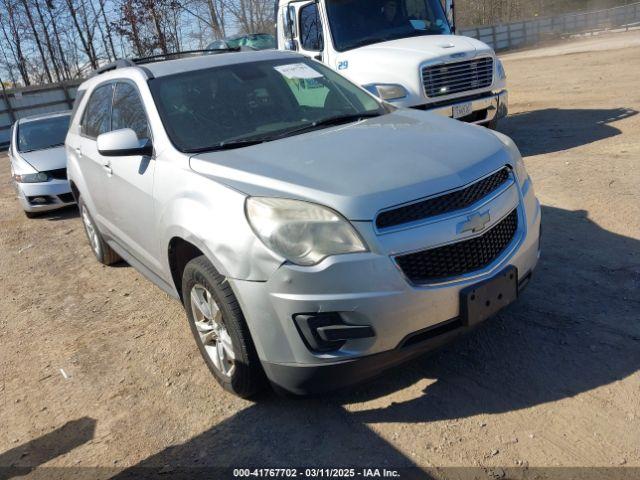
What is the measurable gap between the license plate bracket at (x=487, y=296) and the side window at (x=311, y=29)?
6334 millimetres

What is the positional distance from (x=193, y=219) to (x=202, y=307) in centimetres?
52

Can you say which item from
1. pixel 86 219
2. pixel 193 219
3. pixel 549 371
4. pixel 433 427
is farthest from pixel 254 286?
pixel 86 219

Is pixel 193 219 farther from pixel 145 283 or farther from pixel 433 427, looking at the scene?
pixel 145 283

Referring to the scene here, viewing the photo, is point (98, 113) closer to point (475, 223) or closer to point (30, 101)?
point (475, 223)

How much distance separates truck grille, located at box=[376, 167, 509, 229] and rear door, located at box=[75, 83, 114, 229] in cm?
260

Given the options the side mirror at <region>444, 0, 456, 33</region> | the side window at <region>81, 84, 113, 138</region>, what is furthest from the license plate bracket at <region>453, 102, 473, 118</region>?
the side window at <region>81, 84, 113, 138</region>

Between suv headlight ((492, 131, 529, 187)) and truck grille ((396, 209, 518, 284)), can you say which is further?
suv headlight ((492, 131, 529, 187))

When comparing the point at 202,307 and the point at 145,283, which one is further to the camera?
the point at 145,283

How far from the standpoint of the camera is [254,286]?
8.66 feet

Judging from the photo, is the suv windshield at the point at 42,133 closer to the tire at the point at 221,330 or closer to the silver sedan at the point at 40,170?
the silver sedan at the point at 40,170

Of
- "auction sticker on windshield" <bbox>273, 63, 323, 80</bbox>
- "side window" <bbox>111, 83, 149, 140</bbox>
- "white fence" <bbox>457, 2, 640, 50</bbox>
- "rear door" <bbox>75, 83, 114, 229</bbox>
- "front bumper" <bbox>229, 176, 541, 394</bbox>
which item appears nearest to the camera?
"front bumper" <bbox>229, 176, 541, 394</bbox>

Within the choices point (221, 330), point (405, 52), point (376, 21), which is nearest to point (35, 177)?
point (376, 21)

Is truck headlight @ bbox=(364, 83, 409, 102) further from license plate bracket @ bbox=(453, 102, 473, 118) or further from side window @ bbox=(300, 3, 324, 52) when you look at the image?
side window @ bbox=(300, 3, 324, 52)

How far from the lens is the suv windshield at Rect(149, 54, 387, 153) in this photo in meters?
3.58
